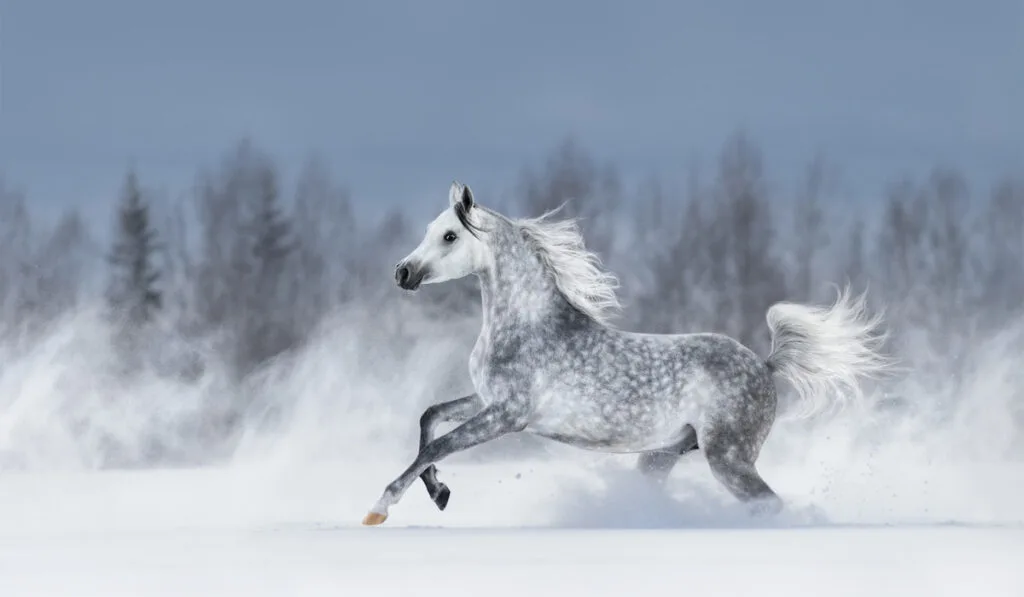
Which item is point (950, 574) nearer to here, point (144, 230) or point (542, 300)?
point (542, 300)

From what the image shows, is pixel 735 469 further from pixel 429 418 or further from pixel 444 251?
pixel 444 251

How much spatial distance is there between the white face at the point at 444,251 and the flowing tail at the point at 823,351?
209 centimetres

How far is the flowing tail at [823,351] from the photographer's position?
8.45 meters

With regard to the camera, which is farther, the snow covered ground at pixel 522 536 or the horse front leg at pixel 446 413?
the horse front leg at pixel 446 413

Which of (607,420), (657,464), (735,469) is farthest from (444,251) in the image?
(735,469)

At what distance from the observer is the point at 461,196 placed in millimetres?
7922

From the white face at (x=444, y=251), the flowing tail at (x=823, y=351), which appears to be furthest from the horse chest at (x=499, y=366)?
the flowing tail at (x=823, y=351)

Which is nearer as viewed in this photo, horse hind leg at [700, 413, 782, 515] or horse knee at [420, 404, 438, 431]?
horse hind leg at [700, 413, 782, 515]

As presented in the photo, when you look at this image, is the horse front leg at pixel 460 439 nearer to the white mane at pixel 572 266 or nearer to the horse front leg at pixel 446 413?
the horse front leg at pixel 446 413

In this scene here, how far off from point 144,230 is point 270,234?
89.9 inches

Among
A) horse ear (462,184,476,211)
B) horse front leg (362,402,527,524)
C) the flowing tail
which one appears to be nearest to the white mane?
horse ear (462,184,476,211)

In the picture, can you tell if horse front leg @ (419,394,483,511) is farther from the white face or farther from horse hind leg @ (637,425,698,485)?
horse hind leg @ (637,425,698,485)

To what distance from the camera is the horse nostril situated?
25.9 feet

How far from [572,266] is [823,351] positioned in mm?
1731
